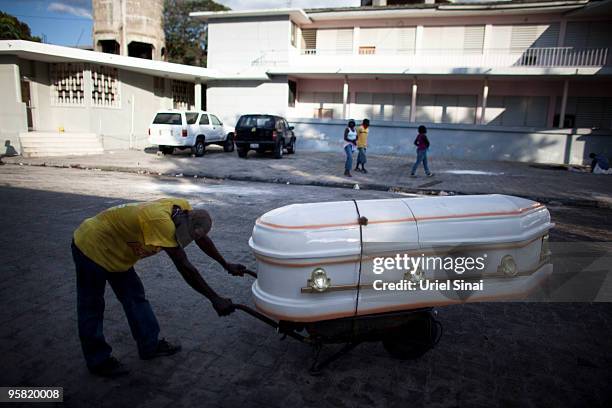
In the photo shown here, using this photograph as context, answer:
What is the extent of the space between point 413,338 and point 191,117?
628 inches

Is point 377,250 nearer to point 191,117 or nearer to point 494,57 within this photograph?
point 191,117

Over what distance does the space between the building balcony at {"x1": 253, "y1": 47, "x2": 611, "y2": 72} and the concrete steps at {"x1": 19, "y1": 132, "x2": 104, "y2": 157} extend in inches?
438

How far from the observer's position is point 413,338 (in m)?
3.02

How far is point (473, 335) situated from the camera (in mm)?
3533

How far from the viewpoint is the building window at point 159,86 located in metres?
22.0

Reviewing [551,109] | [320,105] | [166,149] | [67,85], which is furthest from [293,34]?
[551,109]

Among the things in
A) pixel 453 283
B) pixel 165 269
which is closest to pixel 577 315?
pixel 453 283

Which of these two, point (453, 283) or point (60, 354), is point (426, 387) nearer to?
point (453, 283)

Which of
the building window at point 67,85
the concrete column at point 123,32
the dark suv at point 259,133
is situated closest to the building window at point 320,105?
the dark suv at point 259,133

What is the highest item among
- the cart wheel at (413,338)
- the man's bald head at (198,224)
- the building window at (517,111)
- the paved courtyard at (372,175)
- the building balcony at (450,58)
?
the building balcony at (450,58)

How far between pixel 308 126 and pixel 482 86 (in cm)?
1021

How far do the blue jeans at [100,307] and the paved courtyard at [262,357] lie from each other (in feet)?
0.60

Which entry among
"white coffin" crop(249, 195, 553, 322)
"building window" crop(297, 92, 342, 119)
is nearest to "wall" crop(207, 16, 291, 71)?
"building window" crop(297, 92, 342, 119)

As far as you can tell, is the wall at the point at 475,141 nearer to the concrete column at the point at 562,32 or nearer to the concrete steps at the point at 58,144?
the concrete column at the point at 562,32
